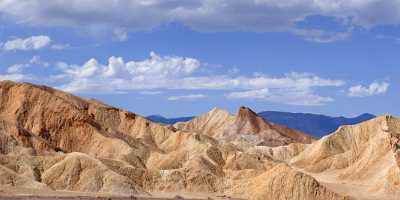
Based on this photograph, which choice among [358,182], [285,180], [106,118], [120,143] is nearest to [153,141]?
[106,118]

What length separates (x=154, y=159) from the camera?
132250mm

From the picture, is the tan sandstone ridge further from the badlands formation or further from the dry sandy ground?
the dry sandy ground

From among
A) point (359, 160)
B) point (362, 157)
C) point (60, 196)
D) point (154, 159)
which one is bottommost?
point (60, 196)

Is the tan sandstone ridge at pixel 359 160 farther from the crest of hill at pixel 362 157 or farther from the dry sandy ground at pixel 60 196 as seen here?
the dry sandy ground at pixel 60 196

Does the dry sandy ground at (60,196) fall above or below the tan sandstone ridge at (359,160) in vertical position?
below

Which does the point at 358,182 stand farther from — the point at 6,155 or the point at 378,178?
the point at 6,155

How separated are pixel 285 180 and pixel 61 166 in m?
29.1

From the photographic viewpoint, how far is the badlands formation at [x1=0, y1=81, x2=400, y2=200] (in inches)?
3702

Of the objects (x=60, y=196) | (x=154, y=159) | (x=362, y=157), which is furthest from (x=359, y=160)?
(x=60, y=196)

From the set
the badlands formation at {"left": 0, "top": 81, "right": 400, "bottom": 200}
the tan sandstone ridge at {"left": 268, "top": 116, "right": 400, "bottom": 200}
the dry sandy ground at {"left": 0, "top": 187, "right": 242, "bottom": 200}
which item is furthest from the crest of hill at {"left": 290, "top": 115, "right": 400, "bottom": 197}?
the dry sandy ground at {"left": 0, "top": 187, "right": 242, "bottom": 200}

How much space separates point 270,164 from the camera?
13500 centimetres

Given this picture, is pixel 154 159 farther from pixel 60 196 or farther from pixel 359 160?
pixel 60 196

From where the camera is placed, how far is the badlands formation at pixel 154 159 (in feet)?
308

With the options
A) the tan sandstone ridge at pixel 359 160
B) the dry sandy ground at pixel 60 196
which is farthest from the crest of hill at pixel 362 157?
the dry sandy ground at pixel 60 196
